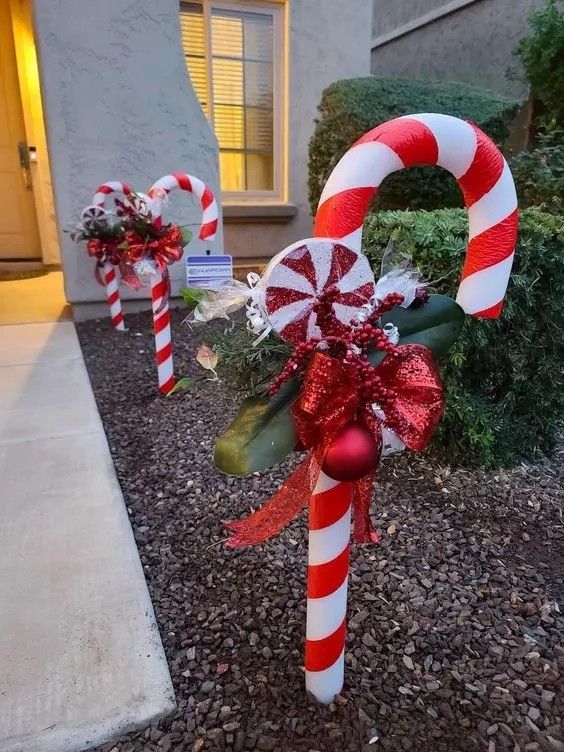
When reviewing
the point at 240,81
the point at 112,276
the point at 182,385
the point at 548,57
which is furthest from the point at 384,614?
the point at 240,81

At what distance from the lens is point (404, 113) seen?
572 centimetres

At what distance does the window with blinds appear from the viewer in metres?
6.89

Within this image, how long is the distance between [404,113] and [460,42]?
448 centimetres

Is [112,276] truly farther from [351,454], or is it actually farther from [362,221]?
[351,454]

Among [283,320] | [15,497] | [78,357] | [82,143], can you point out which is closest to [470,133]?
[283,320]

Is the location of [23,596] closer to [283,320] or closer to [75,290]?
[283,320]

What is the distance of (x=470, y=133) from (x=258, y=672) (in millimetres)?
1437

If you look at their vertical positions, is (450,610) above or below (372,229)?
below

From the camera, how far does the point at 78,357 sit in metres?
4.30

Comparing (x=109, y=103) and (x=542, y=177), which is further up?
(x=109, y=103)

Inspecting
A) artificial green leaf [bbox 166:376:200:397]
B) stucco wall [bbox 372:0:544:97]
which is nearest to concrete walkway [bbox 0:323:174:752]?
artificial green leaf [bbox 166:376:200:397]

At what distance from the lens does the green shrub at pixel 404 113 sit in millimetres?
5680

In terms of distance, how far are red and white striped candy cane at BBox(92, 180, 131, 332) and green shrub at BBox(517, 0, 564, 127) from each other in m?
4.51

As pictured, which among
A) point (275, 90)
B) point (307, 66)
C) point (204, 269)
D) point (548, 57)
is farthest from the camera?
point (275, 90)
